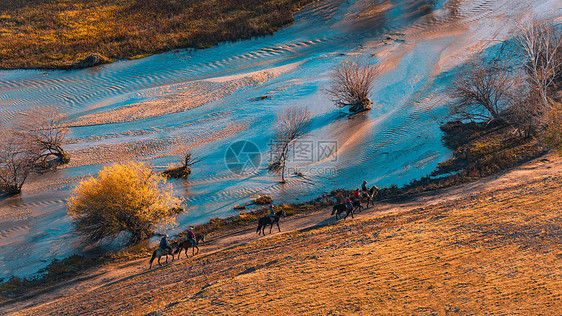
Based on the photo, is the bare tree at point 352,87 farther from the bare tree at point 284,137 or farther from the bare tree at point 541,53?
the bare tree at point 541,53

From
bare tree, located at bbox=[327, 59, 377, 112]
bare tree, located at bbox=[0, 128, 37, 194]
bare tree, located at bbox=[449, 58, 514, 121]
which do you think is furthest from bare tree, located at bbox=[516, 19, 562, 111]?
bare tree, located at bbox=[0, 128, 37, 194]

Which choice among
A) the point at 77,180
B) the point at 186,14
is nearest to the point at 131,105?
the point at 77,180

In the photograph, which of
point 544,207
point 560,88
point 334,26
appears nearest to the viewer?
point 544,207

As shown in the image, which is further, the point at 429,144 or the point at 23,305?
the point at 429,144

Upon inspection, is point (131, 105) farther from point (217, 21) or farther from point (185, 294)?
point (185, 294)

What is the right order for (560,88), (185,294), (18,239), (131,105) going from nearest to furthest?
(185,294), (18,239), (560,88), (131,105)

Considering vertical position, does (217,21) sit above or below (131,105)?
above

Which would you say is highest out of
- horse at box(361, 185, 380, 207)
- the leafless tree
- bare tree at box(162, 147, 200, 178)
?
bare tree at box(162, 147, 200, 178)

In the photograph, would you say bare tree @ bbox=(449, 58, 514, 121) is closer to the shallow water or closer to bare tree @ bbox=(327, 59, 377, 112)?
the shallow water
